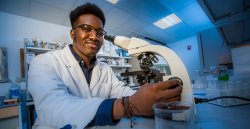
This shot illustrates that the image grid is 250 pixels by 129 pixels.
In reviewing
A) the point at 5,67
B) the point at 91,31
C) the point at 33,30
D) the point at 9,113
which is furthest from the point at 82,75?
the point at 33,30

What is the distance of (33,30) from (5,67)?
0.87 m

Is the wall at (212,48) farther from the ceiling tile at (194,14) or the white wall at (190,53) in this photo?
the white wall at (190,53)

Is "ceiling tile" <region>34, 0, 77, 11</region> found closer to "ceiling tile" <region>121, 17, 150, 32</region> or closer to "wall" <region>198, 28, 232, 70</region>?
"ceiling tile" <region>121, 17, 150, 32</region>

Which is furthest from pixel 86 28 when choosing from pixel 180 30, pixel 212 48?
pixel 180 30

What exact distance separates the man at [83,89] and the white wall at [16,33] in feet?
6.74

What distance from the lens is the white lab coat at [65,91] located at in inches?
18.5

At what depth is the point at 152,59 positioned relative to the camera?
0.74m

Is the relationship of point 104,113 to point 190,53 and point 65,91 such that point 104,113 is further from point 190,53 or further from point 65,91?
point 190,53

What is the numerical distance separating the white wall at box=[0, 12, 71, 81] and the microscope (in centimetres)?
253

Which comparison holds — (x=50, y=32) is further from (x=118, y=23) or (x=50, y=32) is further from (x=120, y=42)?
(x=120, y=42)

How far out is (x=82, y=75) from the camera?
1.00 meters

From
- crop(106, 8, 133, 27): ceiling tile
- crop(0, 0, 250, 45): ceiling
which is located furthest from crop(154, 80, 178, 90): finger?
crop(106, 8, 133, 27): ceiling tile

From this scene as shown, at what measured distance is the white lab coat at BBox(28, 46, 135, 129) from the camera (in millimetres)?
471

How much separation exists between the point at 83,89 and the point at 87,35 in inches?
16.0
